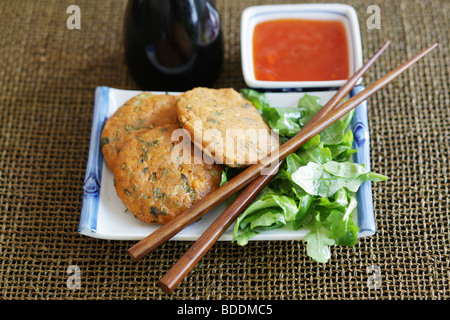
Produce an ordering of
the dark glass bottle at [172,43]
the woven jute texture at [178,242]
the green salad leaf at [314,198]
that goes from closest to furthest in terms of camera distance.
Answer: the green salad leaf at [314,198]
the woven jute texture at [178,242]
the dark glass bottle at [172,43]

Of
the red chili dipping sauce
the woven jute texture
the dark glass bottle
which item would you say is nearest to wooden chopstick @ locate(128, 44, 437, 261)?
the woven jute texture

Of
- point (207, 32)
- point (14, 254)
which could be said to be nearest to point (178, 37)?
point (207, 32)

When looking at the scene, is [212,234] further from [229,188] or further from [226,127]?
[226,127]

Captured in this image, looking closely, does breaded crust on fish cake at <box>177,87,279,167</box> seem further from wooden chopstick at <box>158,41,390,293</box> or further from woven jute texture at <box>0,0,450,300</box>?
woven jute texture at <box>0,0,450,300</box>

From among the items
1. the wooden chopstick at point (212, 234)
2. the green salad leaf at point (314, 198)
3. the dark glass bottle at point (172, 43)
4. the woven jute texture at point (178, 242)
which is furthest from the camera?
the dark glass bottle at point (172, 43)

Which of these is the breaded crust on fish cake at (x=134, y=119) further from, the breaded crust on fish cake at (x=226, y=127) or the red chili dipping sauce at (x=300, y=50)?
the red chili dipping sauce at (x=300, y=50)

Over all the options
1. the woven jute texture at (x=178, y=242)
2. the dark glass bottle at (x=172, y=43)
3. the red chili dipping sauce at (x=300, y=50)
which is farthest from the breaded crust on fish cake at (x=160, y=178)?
the red chili dipping sauce at (x=300, y=50)
